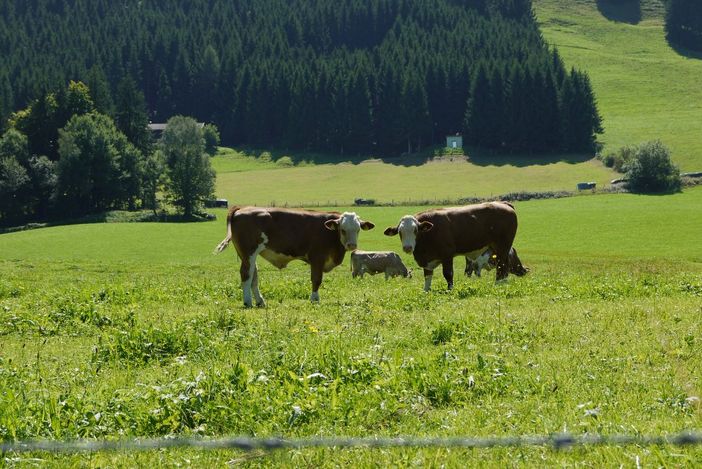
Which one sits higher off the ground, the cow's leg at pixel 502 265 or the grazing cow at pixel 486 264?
the cow's leg at pixel 502 265

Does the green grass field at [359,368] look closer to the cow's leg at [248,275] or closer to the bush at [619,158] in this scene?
the cow's leg at [248,275]

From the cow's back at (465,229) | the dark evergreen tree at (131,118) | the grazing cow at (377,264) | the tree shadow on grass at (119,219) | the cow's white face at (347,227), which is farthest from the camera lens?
the dark evergreen tree at (131,118)

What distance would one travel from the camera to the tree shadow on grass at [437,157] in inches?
5281

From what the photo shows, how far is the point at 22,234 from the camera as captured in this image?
7500 centimetres

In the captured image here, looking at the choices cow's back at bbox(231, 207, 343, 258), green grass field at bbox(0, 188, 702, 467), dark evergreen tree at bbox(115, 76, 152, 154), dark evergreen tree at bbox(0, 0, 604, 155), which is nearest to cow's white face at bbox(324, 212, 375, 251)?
cow's back at bbox(231, 207, 343, 258)

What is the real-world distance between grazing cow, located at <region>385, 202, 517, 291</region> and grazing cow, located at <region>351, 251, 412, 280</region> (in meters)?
13.0

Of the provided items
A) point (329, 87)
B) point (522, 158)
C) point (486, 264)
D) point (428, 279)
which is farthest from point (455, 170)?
point (428, 279)

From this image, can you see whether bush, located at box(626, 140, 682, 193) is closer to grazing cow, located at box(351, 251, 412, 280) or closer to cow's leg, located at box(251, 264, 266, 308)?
grazing cow, located at box(351, 251, 412, 280)

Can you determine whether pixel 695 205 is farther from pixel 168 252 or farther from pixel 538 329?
pixel 538 329

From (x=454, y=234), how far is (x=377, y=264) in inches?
574

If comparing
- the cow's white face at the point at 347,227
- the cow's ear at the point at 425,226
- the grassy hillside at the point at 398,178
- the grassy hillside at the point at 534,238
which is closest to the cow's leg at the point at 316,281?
the cow's white face at the point at 347,227

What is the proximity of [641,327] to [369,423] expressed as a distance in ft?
20.8

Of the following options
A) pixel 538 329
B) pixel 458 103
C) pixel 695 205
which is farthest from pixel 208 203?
pixel 538 329

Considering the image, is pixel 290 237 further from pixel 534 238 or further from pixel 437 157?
pixel 437 157
